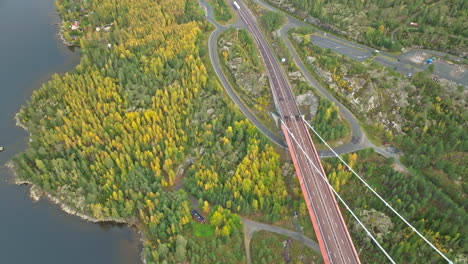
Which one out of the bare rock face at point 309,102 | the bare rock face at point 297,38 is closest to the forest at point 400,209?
the bare rock face at point 309,102

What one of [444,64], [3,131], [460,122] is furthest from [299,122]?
[3,131]

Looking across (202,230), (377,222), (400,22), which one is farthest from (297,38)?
(202,230)

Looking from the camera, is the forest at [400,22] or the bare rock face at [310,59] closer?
the forest at [400,22]

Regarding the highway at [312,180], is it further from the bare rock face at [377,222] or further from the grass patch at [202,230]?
the grass patch at [202,230]

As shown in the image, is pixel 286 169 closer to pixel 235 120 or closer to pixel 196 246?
pixel 235 120

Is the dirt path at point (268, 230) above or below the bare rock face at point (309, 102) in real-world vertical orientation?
below

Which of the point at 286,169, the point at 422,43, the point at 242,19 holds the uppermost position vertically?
the point at 242,19

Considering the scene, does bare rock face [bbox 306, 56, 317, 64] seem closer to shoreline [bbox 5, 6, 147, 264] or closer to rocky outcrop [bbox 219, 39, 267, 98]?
rocky outcrop [bbox 219, 39, 267, 98]
